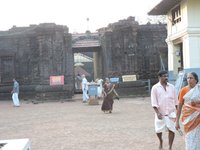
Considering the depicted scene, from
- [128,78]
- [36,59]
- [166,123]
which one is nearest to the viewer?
[166,123]

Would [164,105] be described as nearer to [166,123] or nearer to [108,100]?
[166,123]

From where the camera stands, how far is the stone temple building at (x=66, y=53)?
27.3 metres

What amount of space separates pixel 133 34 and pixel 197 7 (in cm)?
859

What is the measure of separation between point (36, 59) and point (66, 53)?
2666 millimetres

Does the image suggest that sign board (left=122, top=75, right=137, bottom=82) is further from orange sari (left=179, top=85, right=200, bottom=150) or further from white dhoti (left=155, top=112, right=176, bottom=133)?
orange sari (left=179, top=85, right=200, bottom=150)

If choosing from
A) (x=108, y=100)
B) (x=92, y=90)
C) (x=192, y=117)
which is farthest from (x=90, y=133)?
(x=92, y=90)

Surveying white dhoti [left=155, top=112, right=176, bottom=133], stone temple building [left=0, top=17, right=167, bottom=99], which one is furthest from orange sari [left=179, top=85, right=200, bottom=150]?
stone temple building [left=0, top=17, right=167, bottom=99]

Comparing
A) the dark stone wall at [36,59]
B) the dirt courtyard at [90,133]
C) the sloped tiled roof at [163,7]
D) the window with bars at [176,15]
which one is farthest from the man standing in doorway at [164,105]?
the dark stone wall at [36,59]

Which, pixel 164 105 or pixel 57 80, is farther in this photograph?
pixel 57 80

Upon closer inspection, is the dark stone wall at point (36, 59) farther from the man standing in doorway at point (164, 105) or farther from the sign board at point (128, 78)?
the man standing in doorway at point (164, 105)

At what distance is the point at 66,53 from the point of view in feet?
90.6

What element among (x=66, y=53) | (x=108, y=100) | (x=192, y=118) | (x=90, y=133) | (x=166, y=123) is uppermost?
(x=66, y=53)

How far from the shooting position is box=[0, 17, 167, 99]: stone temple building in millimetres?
27281

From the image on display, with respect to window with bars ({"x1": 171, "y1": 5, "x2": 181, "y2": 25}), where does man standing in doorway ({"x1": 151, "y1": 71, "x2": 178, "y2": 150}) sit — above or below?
below
